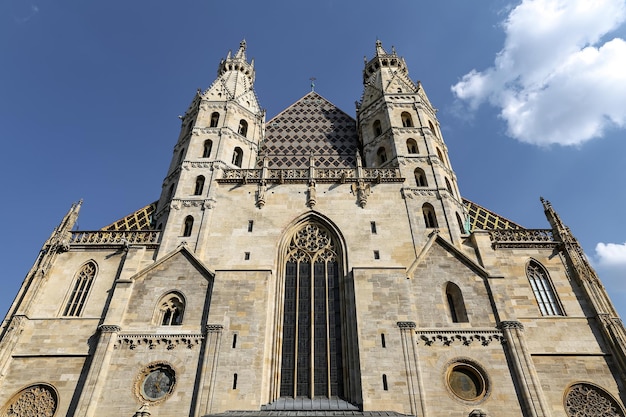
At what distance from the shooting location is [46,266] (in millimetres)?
17406

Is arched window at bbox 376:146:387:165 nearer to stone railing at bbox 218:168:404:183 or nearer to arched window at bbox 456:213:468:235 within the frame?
stone railing at bbox 218:168:404:183

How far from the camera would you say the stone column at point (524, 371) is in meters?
13.5

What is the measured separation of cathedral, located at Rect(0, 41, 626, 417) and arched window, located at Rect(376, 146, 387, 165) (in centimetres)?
101

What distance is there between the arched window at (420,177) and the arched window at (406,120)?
3763 mm

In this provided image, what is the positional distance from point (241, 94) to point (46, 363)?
694 inches

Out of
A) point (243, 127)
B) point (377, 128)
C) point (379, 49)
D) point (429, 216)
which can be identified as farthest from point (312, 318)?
point (379, 49)

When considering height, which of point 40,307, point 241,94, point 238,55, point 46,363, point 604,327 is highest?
point 238,55

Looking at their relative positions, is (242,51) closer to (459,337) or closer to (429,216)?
(429,216)

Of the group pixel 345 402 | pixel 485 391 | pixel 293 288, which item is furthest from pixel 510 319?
pixel 293 288

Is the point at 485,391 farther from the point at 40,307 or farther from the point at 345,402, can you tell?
the point at 40,307

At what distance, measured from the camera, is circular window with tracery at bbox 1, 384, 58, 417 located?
14.2 metres

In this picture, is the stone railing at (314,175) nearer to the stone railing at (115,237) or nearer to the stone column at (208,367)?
the stone railing at (115,237)

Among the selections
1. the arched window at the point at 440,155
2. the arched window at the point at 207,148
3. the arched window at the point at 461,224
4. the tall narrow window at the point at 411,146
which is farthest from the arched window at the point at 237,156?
the arched window at the point at 461,224

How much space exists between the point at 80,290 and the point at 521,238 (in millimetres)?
19230
